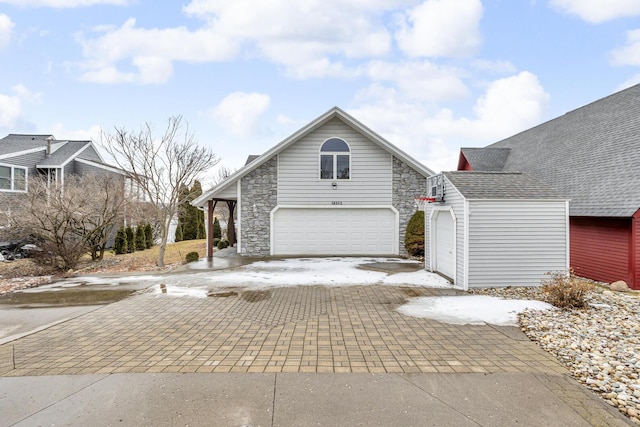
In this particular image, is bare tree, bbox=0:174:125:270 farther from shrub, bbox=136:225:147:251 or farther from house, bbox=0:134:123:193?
shrub, bbox=136:225:147:251

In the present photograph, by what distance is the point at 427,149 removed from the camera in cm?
2689

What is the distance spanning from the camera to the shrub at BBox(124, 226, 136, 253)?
1991 cm

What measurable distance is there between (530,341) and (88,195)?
16.2 meters

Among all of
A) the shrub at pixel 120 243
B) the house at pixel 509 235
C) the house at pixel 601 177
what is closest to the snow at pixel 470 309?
the house at pixel 509 235

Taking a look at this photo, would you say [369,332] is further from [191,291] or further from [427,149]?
[427,149]

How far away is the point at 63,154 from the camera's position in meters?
21.9

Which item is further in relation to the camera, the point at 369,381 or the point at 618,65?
the point at 618,65

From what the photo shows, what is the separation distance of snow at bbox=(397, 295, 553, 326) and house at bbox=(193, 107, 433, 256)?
23.2 ft

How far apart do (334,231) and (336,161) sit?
2.97 metres

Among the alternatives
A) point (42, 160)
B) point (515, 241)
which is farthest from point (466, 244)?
point (42, 160)

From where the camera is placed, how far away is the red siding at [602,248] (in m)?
9.48

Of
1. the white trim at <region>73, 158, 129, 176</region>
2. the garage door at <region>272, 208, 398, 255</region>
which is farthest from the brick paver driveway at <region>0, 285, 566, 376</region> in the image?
the white trim at <region>73, 158, 129, 176</region>

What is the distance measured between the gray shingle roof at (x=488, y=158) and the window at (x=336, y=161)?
9.18m

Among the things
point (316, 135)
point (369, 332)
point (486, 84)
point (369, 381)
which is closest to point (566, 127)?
point (486, 84)
